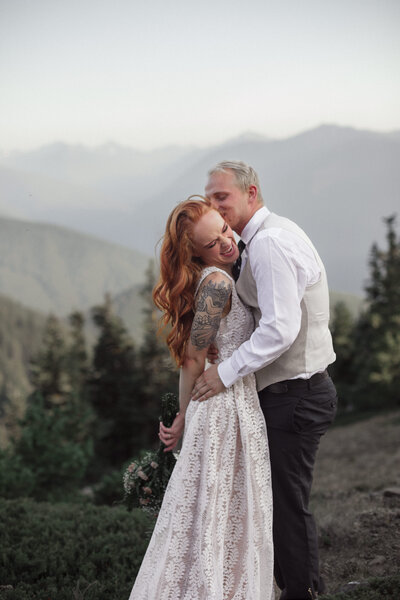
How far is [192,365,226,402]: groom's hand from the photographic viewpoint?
12.5 ft

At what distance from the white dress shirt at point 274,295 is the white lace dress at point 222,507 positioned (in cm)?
27

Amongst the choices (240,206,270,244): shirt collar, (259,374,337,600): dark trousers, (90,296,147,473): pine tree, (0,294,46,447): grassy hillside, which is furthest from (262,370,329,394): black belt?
(0,294,46,447): grassy hillside

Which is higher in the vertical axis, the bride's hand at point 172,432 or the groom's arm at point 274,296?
the groom's arm at point 274,296

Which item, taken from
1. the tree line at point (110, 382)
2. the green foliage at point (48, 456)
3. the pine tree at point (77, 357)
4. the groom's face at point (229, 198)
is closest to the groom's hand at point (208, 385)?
the groom's face at point (229, 198)

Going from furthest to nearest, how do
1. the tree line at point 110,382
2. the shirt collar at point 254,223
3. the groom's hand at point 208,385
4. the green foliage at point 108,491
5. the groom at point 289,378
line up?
the tree line at point 110,382
the green foliage at point 108,491
the shirt collar at point 254,223
the groom's hand at point 208,385
the groom at point 289,378

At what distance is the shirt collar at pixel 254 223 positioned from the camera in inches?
156

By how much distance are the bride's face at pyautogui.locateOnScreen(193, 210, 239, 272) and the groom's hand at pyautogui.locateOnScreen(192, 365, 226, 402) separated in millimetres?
680

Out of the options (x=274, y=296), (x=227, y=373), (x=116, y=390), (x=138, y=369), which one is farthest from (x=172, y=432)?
(x=116, y=390)

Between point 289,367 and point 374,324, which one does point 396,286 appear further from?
point 289,367

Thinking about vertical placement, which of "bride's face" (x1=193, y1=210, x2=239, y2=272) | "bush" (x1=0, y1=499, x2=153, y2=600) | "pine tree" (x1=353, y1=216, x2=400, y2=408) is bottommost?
"pine tree" (x1=353, y1=216, x2=400, y2=408)

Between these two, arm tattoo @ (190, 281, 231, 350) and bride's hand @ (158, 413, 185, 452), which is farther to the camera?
bride's hand @ (158, 413, 185, 452)

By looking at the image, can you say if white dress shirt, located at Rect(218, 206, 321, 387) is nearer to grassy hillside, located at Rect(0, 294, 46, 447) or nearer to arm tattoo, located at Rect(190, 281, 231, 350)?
arm tattoo, located at Rect(190, 281, 231, 350)

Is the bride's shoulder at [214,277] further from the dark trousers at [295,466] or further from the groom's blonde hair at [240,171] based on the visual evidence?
the dark trousers at [295,466]

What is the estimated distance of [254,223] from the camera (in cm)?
397
